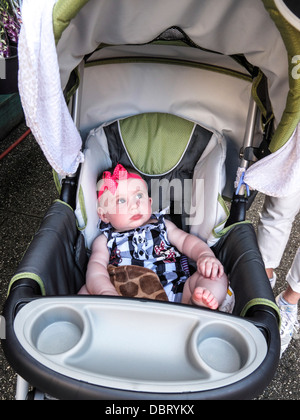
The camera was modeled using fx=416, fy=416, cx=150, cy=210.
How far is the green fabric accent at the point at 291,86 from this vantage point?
0.87m

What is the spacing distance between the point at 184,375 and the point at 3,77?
4.23ft

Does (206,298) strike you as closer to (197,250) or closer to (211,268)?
(211,268)

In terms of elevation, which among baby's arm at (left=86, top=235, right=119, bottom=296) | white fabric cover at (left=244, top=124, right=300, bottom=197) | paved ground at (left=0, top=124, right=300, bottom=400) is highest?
white fabric cover at (left=244, top=124, right=300, bottom=197)

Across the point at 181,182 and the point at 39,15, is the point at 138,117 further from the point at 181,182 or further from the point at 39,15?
the point at 39,15

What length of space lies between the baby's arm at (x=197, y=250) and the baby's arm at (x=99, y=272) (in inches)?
9.6

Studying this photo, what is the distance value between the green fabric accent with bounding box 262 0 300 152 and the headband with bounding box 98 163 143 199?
54 cm

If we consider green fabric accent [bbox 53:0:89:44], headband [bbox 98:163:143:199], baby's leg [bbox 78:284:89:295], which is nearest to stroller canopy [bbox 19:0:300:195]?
green fabric accent [bbox 53:0:89:44]

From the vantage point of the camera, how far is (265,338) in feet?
3.03

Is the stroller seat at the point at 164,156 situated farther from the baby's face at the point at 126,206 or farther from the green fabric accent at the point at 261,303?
the green fabric accent at the point at 261,303

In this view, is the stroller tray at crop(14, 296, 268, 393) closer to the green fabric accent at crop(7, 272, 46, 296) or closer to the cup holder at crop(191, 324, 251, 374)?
the cup holder at crop(191, 324, 251, 374)

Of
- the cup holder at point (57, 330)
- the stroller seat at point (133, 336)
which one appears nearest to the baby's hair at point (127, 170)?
the stroller seat at point (133, 336)

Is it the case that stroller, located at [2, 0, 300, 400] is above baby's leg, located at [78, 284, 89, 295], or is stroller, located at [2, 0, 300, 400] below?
A: above

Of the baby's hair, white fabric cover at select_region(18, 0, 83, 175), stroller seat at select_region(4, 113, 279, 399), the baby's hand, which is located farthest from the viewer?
the baby's hair

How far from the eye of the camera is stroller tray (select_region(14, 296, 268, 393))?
84 centimetres
